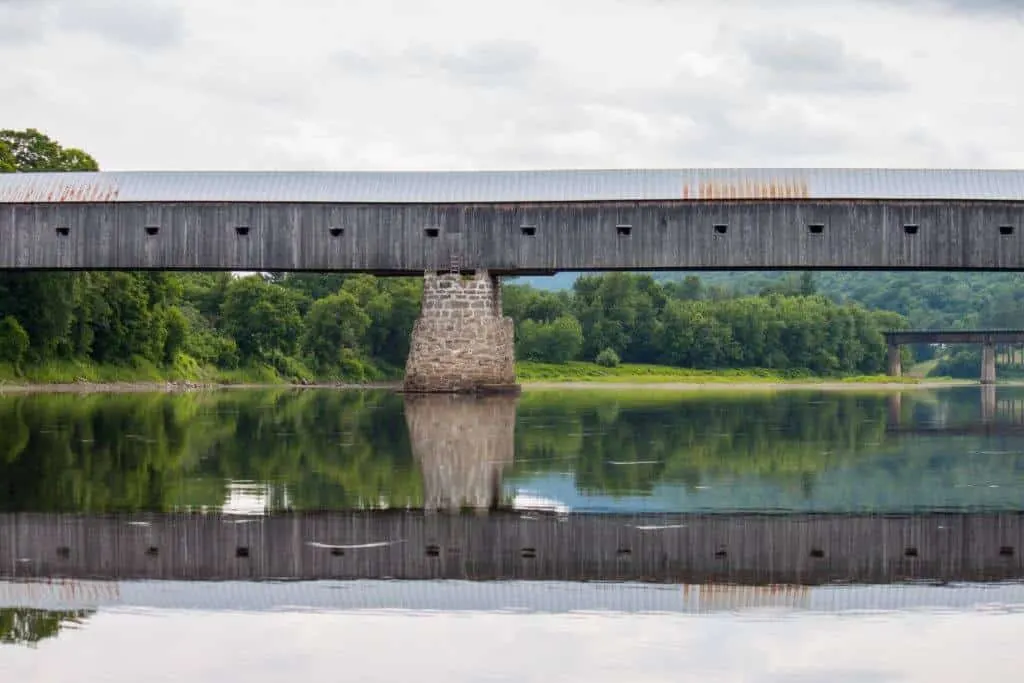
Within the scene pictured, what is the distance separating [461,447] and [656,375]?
75361 millimetres

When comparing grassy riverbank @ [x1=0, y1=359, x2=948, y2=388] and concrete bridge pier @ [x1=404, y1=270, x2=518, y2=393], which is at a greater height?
concrete bridge pier @ [x1=404, y1=270, x2=518, y2=393]

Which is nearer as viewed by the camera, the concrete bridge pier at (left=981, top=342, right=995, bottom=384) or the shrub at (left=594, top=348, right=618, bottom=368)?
the shrub at (left=594, top=348, right=618, bottom=368)

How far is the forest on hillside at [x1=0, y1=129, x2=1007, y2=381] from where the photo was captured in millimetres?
62406

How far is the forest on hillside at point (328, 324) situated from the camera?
62.4 metres

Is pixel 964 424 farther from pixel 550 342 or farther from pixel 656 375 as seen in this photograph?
pixel 550 342

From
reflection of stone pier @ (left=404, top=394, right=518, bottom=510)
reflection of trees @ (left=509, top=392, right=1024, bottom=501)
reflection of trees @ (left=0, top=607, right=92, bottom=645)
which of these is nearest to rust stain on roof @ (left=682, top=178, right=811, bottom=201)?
reflection of trees @ (left=509, top=392, right=1024, bottom=501)

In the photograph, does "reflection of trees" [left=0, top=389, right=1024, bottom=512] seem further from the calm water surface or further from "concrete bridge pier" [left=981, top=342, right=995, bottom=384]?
"concrete bridge pier" [left=981, top=342, right=995, bottom=384]

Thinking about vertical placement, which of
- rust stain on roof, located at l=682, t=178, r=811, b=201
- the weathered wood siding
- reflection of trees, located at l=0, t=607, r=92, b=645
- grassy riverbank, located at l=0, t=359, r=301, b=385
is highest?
rust stain on roof, located at l=682, t=178, r=811, b=201

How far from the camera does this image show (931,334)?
4414 inches

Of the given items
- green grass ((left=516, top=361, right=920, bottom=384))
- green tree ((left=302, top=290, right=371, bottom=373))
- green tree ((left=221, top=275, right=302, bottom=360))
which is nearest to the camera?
green tree ((left=221, top=275, right=302, bottom=360))

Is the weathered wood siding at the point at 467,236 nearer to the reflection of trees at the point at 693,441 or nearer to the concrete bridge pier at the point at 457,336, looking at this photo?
the concrete bridge pier at the point at 457,336

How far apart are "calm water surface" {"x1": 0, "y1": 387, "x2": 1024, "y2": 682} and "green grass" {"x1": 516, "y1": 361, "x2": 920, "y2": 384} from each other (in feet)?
188

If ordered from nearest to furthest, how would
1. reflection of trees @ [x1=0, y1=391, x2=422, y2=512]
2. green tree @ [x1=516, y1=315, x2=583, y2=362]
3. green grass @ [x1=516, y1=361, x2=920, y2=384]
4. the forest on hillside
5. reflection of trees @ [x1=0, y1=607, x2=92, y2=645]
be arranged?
reflection of trees @ [x1=0, y1=607, x2=92, y2=645] < reflection of trees @ [x1=0, y1=391, x2=422, y2=512] < the forest on hillside < green grass @ [x1=516, y1=361, x2=920, y2=384] < green tree @ [x1=516, y1=315, x2=583, y2=362]

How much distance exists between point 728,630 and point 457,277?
39.3 m
